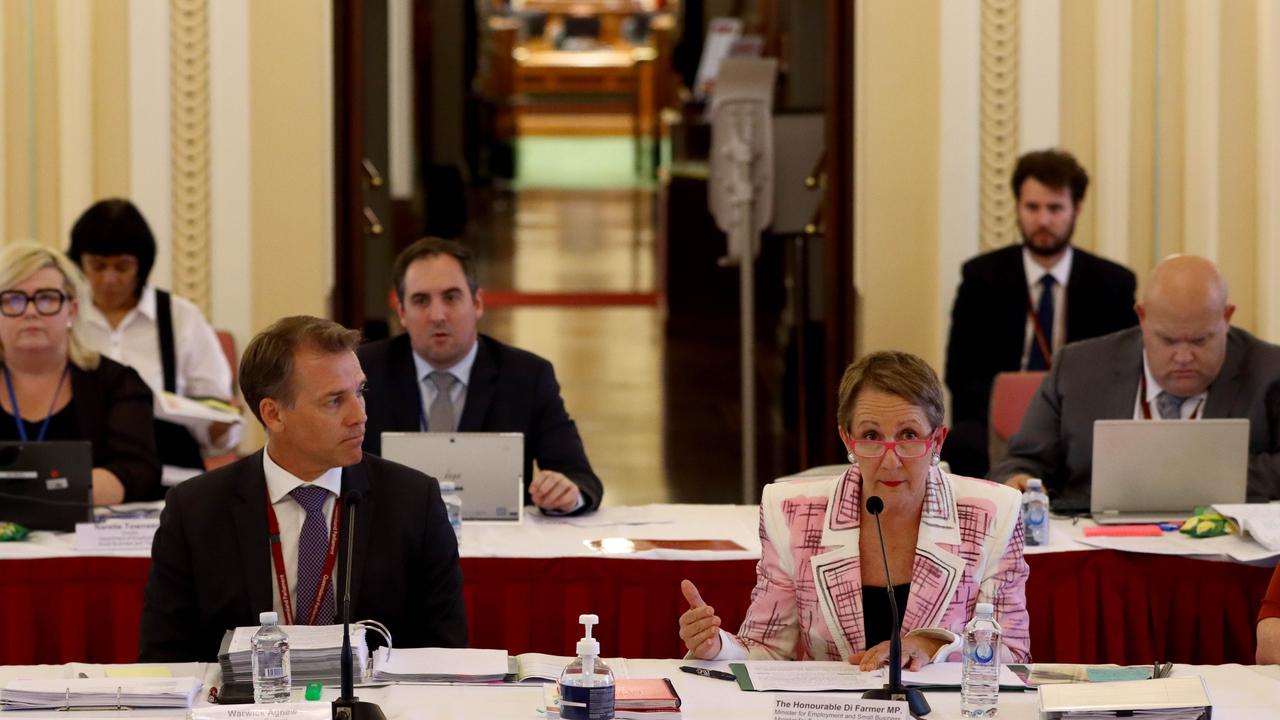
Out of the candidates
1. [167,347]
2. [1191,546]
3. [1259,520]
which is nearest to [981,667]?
[1191,546]

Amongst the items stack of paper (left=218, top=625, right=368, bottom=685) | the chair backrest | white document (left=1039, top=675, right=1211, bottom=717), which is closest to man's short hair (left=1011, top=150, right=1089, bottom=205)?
the chair backrest

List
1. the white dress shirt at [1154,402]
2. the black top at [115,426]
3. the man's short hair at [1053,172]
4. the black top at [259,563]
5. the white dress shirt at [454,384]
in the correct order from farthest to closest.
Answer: the man's short hair at [1053,172], the white dress shirt at [454,384], the white dress shirt at [1154,402], the black top at [115,426], the black top at [259,563]

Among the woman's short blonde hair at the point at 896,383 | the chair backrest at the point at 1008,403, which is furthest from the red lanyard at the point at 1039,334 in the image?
the woman's short blonde hair at the point at 896,383

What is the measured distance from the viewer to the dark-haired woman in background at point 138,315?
6.36 m

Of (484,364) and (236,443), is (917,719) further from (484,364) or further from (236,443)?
(236,443)

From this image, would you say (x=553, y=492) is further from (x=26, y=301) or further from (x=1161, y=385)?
(x=1161, y=385)

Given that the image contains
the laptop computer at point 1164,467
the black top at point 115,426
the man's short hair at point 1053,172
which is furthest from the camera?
the man's short hair at point 1053,172

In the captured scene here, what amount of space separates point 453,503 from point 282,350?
121 cm

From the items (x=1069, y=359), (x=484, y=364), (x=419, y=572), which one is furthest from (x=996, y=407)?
(x=419, y=572)

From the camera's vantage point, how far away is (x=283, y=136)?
7660mm

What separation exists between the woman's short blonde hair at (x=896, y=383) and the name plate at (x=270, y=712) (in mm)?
1147

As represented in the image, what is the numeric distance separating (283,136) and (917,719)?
5130mm

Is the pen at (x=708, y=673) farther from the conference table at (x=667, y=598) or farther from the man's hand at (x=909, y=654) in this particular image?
the conference table at (x=667, y=598)

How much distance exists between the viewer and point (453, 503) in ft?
15.6
